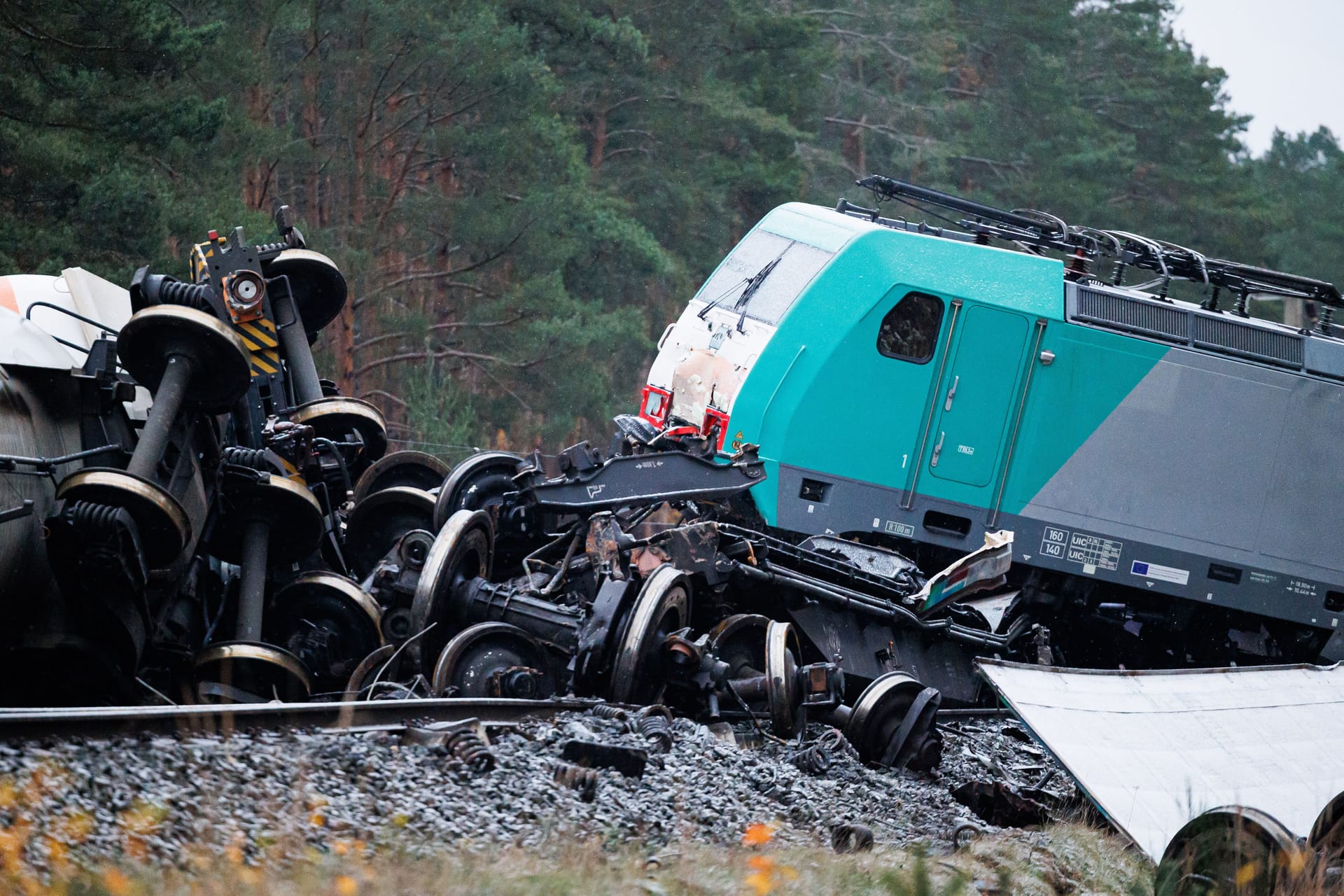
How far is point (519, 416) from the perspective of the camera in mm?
22234

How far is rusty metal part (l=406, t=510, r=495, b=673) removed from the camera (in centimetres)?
750

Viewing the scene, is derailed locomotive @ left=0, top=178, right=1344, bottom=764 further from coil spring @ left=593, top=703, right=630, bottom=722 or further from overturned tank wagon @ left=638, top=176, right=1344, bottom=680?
coil spring @ left=593, top=703, right=630, bottom=722

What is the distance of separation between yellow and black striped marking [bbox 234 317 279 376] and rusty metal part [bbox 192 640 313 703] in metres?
3.44

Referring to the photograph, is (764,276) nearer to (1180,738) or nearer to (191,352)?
(191,352)

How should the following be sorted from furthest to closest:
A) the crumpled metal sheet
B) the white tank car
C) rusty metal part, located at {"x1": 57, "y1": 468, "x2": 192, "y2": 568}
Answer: the white tank car, rusty metal part, located at {"x1": 57, "y1": 468, "x2": 192, "y2": 568}, the crumpled metal sheet

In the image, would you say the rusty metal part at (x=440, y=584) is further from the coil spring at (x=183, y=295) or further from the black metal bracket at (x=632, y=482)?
the coil spring at (x=183, y=295)

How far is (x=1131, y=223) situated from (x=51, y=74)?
76.7ft

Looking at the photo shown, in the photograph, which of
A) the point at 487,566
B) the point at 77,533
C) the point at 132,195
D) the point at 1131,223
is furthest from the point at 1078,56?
the point at 77,533

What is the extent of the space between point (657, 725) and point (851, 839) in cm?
129

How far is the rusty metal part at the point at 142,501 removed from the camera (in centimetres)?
649

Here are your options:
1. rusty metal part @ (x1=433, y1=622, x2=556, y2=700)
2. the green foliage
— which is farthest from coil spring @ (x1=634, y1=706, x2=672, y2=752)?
the green foliage

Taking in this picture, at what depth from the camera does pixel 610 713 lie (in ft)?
22.0

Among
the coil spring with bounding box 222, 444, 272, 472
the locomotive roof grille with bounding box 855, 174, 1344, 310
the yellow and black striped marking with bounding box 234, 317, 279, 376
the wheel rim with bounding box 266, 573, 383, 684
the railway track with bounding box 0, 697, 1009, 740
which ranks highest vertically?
the locomotive roof grille with bounding box 855, 174, 1344, 310

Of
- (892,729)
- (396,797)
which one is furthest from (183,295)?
(892,729)
